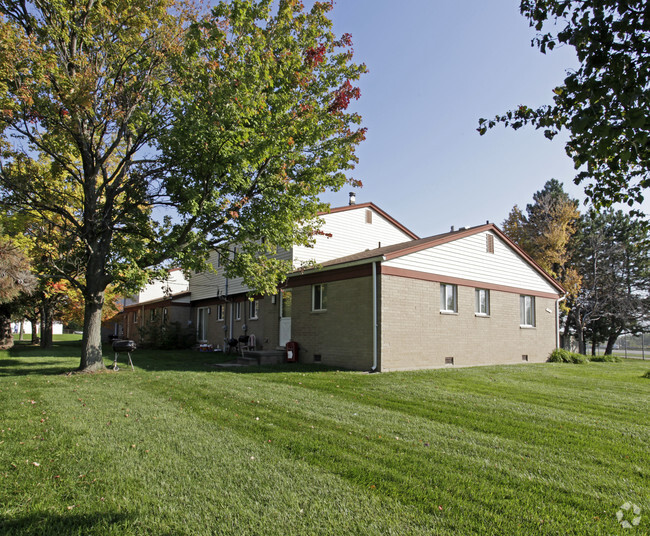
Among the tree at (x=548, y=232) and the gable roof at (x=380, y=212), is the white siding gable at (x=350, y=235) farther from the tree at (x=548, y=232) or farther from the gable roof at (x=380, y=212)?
the tree at (x=548, y=232)

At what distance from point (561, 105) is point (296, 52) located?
960 cm

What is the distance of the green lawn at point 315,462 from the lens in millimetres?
3246

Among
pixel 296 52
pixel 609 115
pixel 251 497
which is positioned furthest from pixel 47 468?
pixel 296 52

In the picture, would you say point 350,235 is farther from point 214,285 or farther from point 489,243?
point 214,285

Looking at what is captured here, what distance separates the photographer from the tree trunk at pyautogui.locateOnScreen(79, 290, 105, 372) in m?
11.9

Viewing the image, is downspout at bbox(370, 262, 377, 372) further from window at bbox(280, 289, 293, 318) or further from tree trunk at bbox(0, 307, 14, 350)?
tree trunk at bbox(0, 307, 14, 350)

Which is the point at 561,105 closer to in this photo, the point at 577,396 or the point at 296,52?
the point at 577,396

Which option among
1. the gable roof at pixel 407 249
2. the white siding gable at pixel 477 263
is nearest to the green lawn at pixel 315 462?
the gable roof at pixel 407 249

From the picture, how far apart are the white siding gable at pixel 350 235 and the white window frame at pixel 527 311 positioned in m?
6.17

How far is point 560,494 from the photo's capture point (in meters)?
3.81

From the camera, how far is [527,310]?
754 inches

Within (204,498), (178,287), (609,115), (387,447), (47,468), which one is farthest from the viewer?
(178,287)

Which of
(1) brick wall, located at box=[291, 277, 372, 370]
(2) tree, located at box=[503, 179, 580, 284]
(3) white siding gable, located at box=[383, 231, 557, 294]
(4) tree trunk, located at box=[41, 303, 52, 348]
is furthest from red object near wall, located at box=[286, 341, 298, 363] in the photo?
(2) tree, located at box=[503, 179, 580, 284]

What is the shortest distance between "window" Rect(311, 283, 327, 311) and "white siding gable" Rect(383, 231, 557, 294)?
2.95 m
